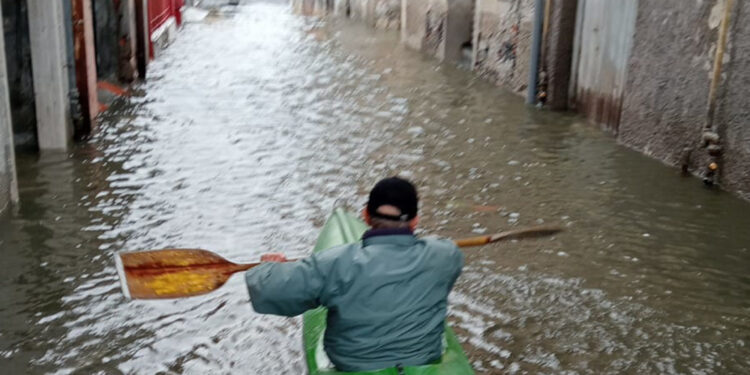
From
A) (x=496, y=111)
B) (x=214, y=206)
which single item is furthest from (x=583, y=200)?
(x=496, y=111)

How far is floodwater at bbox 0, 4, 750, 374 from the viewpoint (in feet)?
16.5

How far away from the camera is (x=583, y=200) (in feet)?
25.4

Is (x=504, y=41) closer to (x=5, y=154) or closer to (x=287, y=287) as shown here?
(x=5, y=154)

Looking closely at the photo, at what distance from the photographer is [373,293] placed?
11.3ft

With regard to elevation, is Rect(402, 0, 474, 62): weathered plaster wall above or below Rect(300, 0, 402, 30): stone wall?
above

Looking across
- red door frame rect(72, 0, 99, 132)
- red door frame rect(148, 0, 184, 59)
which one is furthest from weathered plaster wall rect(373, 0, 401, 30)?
red door frame rect(72, 0, 99, 132)

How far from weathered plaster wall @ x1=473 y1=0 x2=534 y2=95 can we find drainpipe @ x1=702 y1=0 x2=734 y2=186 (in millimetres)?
4603

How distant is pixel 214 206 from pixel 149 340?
2.49 meters

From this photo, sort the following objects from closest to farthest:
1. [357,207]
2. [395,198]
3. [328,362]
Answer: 1. [395,198]
2. [328,362]
3. [357,207]

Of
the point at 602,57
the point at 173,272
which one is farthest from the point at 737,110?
the point at 173,272

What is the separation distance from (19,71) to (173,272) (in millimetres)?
4861

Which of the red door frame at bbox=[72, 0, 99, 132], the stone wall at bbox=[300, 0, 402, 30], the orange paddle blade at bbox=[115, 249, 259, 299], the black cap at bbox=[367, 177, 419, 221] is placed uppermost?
the black cap at bbox=[367, 177, 419, 221]

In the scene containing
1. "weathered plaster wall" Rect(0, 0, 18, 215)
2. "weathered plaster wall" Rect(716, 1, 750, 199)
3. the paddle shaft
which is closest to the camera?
the paddle shaft

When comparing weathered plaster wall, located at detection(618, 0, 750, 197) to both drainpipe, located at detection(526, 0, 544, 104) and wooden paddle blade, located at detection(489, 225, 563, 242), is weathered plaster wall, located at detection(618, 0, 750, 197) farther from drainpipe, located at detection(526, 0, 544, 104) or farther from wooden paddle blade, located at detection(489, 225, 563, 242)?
wooden paddle blade, located at detection(489, 225, 563, 242)
